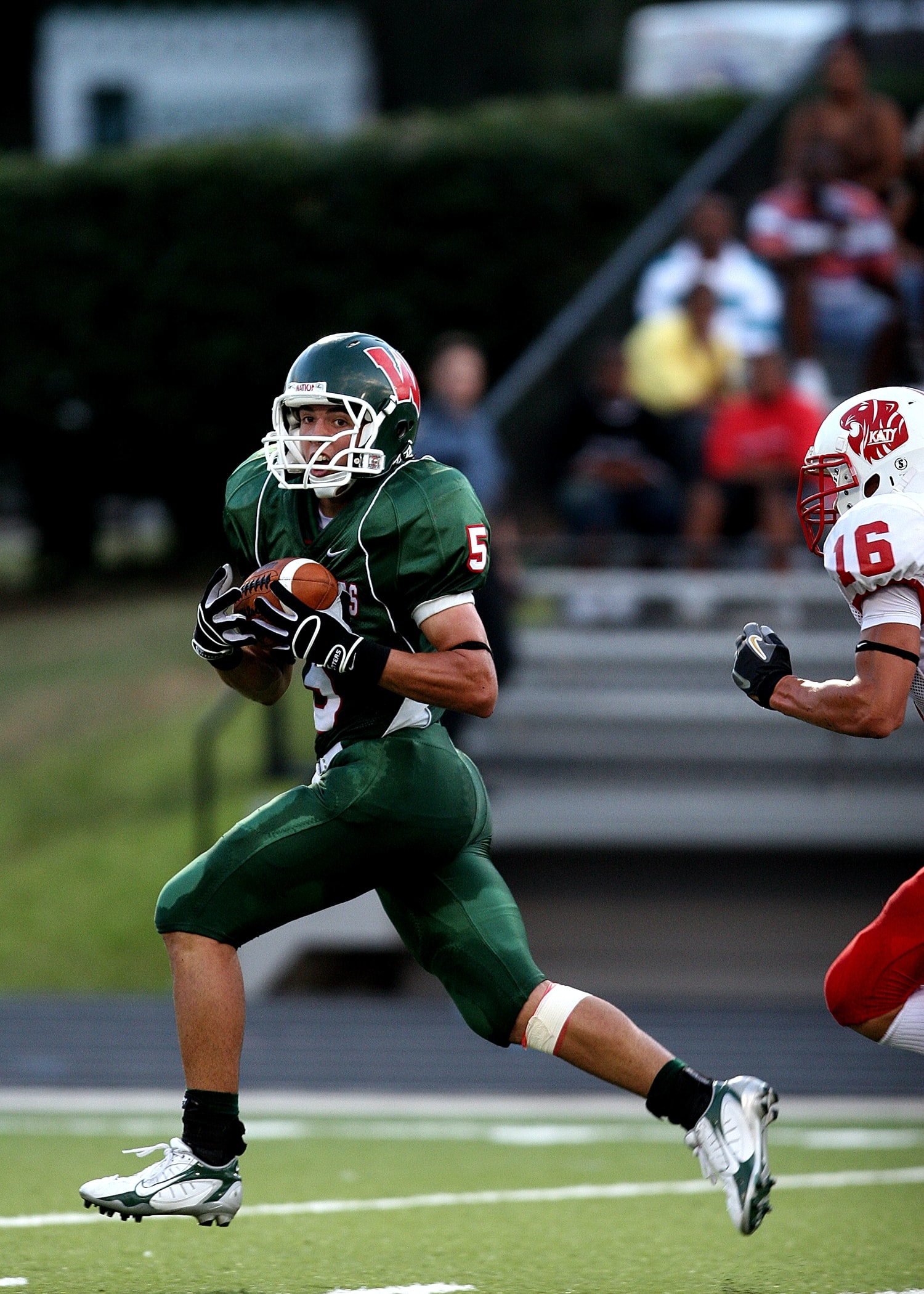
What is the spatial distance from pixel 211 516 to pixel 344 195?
106 inches

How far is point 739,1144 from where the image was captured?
3.64m

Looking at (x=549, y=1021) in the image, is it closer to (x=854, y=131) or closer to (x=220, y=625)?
(x=220, y=625)

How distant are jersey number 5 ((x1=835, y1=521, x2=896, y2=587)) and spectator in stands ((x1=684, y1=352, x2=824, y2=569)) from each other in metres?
5.12

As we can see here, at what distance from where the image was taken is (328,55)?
65.4 ft

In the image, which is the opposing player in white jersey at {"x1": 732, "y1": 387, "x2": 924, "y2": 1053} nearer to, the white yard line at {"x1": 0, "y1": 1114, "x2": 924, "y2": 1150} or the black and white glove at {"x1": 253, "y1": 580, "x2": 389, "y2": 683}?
the black and white glove at {"x1": 253, "y1": 580, "x2": 389, "y2": 683}

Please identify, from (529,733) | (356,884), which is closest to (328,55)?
(529,733)

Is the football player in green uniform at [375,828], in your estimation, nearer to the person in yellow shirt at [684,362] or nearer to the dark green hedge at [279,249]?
the person in yellow shirt at [684,362]

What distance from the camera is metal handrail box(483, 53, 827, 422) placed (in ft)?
32.1

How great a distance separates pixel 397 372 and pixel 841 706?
1096mm

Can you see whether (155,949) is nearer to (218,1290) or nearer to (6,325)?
(218,1290)

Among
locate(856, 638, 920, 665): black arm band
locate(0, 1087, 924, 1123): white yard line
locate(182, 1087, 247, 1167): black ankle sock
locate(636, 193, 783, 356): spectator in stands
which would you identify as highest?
locate(636, 193, 783, 356): spectator in stands

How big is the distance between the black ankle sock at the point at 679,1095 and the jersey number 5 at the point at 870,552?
3.24 feet

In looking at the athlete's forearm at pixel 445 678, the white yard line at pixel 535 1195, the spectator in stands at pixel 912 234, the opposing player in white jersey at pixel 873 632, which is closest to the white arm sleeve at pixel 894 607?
the opposing player in white jersey at pixel 873 632

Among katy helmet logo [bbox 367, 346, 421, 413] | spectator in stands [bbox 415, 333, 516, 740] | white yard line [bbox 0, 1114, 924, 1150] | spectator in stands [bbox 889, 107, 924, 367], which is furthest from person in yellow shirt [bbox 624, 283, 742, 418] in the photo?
katy helmet logo [bbox 367, 346, 421, 413]
